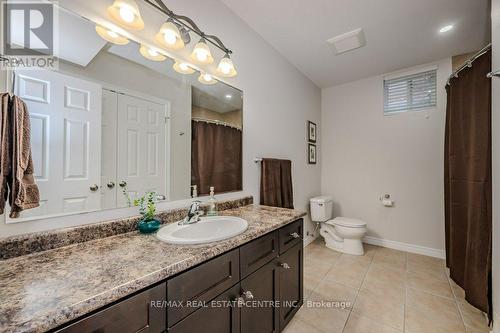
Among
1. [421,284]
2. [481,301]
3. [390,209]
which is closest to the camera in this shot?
[481,301]

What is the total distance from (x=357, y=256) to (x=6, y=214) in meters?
3.05

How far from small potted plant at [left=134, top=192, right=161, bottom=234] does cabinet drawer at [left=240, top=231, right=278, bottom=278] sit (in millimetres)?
481

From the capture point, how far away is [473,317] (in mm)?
1541

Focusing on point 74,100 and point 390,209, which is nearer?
point 74,100

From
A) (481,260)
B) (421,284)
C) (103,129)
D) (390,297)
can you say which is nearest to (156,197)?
(103,129)

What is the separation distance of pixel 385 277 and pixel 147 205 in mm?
2362

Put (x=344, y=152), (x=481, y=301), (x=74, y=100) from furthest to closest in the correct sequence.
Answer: (x=344, y=152) → (x=481, y=301) → (x=74, y=100)

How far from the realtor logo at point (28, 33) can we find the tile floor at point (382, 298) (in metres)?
2.08

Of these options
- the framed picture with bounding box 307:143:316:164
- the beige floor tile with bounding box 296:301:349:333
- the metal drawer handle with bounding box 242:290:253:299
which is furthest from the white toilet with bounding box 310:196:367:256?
the metal drawer handle with bounding box 242:290:253:299

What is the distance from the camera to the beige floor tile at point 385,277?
2014 millimetres

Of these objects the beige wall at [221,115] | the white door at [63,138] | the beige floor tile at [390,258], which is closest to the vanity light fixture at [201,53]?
the beige wall at [221,115]

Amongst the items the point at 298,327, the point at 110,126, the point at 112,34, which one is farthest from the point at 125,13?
the point at 298,327

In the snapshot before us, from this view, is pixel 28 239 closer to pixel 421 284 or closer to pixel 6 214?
pixel 6 214

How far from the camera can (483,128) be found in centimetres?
157
